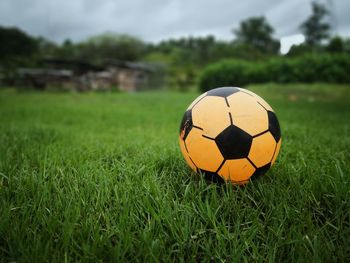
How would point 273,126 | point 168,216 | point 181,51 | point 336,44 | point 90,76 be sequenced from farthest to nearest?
point 181,51, point 90,76, point 336,44, point 273,126, point 168,216

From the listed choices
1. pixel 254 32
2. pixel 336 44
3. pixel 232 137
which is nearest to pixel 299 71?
pixel 336 44

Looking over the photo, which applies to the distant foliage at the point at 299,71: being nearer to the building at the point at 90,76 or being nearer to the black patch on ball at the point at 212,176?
the building at the point at 90,76

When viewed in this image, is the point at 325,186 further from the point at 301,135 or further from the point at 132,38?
the point at 132,38

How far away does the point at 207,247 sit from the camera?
4.01 feet

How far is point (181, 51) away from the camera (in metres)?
52.5

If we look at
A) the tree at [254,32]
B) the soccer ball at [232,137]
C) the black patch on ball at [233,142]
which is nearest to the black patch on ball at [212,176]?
the soccer ball at [232,137]

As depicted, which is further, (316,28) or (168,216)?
(316,28)

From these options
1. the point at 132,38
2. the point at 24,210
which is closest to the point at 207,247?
the point at 24,210

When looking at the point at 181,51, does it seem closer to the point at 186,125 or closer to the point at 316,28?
the point at 316,28

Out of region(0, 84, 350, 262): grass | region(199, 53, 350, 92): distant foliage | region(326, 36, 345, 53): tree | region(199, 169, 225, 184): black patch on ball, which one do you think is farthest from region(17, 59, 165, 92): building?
region(199, 169, 225, 184): black patch on ball

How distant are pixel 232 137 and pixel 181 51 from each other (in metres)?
53.1

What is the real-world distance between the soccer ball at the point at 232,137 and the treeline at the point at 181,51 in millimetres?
16506

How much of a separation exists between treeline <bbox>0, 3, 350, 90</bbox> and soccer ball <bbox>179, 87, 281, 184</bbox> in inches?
650

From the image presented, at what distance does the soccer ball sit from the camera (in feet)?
5.27
